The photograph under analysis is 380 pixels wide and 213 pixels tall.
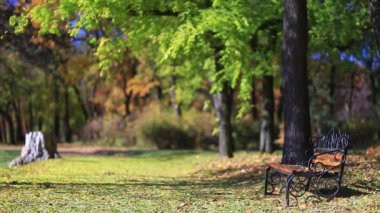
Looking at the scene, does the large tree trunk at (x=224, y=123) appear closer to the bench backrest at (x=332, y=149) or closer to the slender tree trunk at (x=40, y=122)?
the bench backrest at (x=332, y=149)

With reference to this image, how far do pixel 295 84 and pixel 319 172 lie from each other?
8.91 feet

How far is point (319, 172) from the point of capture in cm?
907

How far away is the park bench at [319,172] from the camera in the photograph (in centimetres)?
903

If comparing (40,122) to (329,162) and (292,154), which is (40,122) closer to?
(292,154)

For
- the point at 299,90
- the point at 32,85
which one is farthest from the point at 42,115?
the point at 299,90

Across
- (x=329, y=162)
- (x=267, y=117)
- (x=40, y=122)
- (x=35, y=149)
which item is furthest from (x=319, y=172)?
(x=40, y=122)

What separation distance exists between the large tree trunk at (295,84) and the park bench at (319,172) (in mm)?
176

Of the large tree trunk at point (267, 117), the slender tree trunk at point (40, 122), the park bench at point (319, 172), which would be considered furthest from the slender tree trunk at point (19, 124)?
the park bench at point (319, 172)

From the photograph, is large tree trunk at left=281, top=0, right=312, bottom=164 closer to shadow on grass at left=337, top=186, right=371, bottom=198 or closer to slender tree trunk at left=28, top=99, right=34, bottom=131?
shadow on grass at left=337, top=186, right=371, bottom=198

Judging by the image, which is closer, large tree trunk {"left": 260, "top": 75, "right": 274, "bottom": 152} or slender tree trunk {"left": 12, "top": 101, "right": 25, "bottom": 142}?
large tree trunk {"left": 260, "top": 75, "right": 274, "bottom": 152}

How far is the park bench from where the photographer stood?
9.03 metres

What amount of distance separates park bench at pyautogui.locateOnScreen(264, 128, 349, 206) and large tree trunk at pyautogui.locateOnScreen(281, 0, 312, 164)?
6.9 inches

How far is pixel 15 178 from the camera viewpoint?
13031 mm

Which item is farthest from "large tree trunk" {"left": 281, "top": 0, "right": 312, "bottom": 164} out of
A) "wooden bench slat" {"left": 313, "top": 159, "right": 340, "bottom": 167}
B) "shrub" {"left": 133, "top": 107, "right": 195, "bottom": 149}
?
"shrub" {"left": 133, "top": 107, "right": 195, "bottom": 149}
